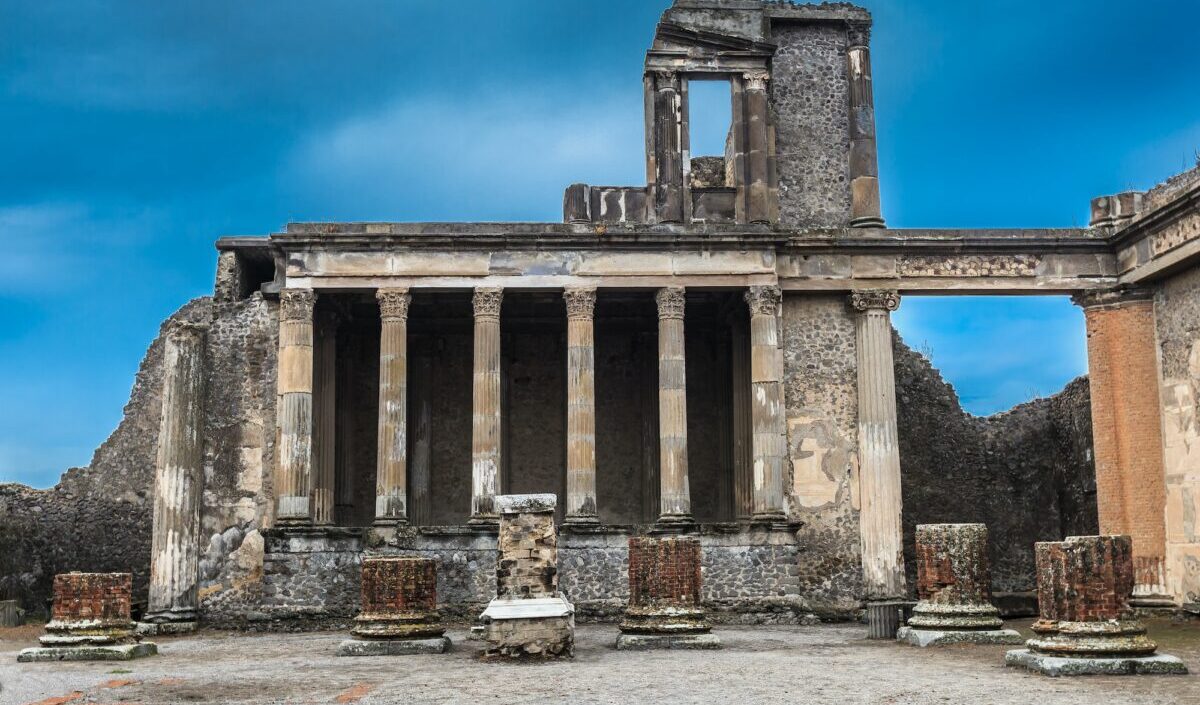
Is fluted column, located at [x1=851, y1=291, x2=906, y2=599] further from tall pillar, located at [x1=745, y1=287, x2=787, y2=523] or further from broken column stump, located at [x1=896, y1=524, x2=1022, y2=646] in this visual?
broken column stump, located at [x1=896, y1=524, x2=1022, y2=646]

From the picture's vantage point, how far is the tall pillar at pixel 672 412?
20.5m

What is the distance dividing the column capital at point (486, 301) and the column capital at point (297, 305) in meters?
2.67

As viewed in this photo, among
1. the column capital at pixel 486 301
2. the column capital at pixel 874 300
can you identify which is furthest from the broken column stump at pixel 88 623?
the column capital at pixel 874 300

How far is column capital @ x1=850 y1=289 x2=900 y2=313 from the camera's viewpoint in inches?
856

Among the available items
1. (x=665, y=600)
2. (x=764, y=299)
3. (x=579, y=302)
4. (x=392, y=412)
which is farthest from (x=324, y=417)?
(x=665, y=600)

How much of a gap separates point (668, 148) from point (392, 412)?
6882 mm

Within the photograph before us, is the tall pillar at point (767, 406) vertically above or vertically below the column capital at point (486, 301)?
below

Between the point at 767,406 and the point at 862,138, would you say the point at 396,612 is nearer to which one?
the point at 767,406

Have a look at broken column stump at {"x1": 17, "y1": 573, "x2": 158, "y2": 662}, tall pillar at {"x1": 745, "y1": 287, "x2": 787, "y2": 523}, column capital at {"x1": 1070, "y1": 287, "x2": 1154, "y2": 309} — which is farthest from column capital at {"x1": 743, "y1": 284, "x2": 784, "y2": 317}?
broken column stump at {"x1": 17, "y1": 573, "x2": 158, "y2": 662}

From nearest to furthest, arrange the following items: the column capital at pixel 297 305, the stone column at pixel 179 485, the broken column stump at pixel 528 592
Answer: the broken column stump at pixel 528 592 → the stone column at pixel 179 485 → the column capital at pixel 297 305

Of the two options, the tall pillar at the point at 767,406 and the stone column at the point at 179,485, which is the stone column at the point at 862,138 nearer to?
the tall pillar at the point at 767,406

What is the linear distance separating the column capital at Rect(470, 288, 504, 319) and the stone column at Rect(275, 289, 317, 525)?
104 inches

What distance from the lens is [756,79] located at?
23.2 m

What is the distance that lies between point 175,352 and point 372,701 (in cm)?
1269
